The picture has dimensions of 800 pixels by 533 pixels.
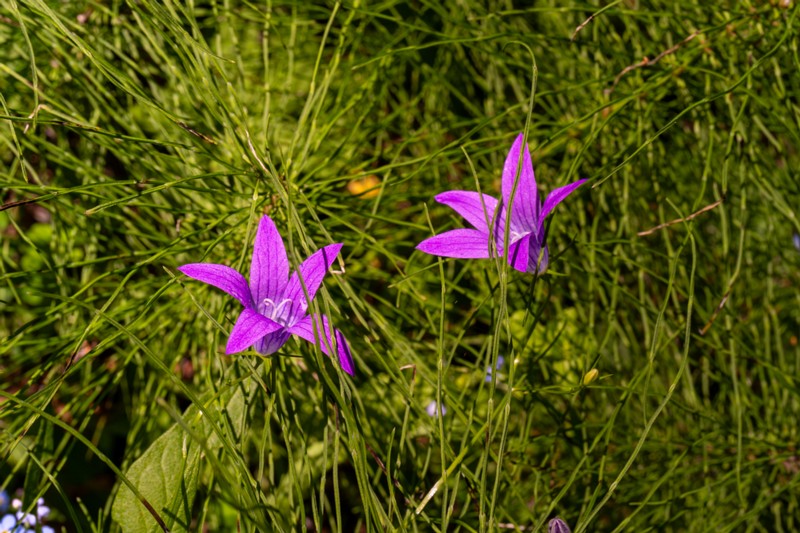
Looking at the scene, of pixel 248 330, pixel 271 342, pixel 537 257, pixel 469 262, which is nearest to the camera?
pixel 248 330

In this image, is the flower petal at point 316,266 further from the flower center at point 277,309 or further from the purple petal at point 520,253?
the purple petal at point 520,253

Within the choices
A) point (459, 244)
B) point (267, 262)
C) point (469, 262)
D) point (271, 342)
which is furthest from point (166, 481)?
point (469, 262)

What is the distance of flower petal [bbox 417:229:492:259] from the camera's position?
4.04 ft

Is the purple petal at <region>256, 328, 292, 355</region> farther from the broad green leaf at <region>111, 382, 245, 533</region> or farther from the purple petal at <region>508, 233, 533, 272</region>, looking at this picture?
the purple petal at <region>508, 233, 533, 272</region>

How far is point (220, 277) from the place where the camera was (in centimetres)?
116

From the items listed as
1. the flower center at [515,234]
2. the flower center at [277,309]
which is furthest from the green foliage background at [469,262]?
the flower center at [515,234]

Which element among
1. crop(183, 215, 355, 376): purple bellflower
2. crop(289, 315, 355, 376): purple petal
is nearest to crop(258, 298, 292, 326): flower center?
crop(183, 215, 355, 376): purple bellflower

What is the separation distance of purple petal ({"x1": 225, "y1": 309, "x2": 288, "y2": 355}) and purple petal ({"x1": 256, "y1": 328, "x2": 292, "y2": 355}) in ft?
0.22

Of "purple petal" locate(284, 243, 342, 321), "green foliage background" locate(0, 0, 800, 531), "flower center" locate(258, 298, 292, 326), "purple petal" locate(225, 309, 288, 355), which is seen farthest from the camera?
"green foliage background" locate(0, 0, 800, 531)

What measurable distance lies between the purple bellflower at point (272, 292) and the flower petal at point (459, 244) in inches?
6.7

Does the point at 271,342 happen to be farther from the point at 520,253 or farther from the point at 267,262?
the point at 520,253

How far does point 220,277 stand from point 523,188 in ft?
1.89

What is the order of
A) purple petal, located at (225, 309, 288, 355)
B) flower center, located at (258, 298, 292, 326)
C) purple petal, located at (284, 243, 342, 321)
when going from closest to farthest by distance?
purple petal, located at (225, 309, 288, 355) → purple petal, located at (284, 243, 342, 321) → flower center, located at (258, 298, 292, 326)

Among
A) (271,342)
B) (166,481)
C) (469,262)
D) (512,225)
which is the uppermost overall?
(512,225)
